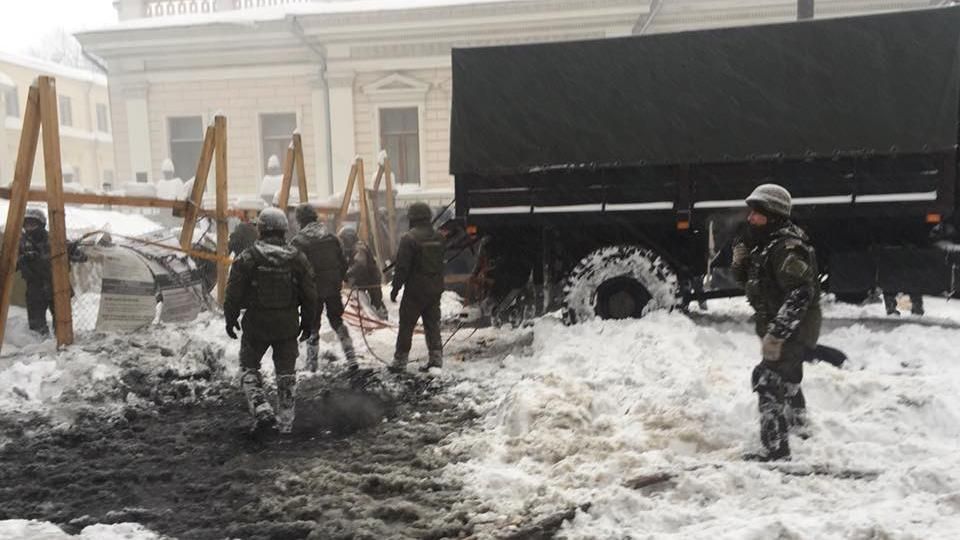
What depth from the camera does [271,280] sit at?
512cm

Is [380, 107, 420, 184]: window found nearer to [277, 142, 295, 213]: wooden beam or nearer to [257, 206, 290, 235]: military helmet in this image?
[277, 142, 295, 213]: wooden beam

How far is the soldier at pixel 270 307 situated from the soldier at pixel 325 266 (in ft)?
4.92

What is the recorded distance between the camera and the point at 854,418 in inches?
190

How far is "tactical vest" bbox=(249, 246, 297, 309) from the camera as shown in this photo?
16.8 feet

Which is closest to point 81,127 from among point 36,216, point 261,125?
point 261,125

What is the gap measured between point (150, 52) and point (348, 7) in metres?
5.54

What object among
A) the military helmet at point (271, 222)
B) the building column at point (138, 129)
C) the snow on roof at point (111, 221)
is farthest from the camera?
the building column at point (138, 129)

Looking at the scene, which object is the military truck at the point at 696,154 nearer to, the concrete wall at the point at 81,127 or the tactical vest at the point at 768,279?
the tactical vest at the point at 768,279

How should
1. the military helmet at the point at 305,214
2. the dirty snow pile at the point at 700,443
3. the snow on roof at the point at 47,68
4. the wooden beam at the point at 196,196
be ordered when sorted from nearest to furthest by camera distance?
the dirty snow pile at the point at 700,443 < the military helmet at the point at 305,214 < the wooden beam at the point at 196,196 < the snow on roof at the point at 47,68

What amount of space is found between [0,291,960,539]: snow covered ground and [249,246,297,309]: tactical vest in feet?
5.09

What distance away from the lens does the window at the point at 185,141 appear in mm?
19484

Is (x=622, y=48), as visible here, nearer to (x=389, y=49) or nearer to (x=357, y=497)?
(x=357, y=497)

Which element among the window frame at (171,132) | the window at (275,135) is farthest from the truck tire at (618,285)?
the window frame at (171,132)

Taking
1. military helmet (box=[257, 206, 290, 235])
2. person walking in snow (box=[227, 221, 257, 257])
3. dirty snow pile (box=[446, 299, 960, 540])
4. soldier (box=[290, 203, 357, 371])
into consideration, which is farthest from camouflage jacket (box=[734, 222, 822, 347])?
person walking in snow (box=[227, 221, 257, 257])
